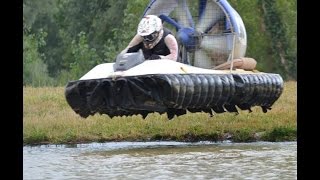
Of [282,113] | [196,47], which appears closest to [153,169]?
[196,47]

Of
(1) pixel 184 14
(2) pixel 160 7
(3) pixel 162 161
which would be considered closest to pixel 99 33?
A: (2) pixel 160 7

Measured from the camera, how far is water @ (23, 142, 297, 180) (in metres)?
9.79

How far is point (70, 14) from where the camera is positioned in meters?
37.0

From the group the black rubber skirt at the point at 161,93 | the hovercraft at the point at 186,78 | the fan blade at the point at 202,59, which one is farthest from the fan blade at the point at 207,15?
the black rubber skirt at the point at 161,93

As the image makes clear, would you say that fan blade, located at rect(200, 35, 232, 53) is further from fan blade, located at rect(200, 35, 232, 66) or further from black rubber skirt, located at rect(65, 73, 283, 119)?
black rubber skirt, located at rect(65, 73, 283, 119)

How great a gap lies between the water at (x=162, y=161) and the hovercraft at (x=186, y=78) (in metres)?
0.54

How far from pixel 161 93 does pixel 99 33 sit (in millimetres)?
25282

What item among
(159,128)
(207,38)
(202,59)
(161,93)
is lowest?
(159,128)

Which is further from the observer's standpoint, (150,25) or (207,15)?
(207,15)

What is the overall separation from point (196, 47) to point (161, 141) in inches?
66.1

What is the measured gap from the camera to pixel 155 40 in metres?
12.0

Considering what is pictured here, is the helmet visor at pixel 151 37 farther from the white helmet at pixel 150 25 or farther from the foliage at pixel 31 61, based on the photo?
the foliage at pixel 31 61

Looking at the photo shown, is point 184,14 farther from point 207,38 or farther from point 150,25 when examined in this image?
point 150,25

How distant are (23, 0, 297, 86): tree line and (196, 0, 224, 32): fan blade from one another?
1431 cm
